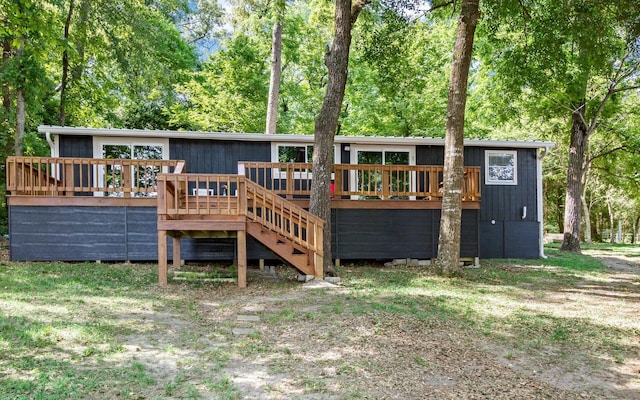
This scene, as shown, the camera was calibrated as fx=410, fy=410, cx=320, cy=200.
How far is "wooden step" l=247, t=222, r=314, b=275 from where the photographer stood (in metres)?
7.64

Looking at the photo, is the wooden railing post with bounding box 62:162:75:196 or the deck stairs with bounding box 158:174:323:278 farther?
the wooden railing post with bounding box 62:162:75:196

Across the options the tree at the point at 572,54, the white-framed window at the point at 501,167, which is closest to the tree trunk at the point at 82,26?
the tree at the point at 572,54

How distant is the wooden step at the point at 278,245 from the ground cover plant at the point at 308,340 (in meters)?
0.44

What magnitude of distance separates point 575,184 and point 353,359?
14396 mm

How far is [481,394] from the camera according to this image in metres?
3.54

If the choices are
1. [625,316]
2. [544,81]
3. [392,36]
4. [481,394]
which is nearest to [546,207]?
[544,81]

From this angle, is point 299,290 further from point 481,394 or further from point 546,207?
point 546,207

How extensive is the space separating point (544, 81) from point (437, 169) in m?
3.66

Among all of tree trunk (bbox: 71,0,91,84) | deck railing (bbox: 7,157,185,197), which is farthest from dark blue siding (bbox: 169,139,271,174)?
tree trunk (bbox: 71,0,91,84)

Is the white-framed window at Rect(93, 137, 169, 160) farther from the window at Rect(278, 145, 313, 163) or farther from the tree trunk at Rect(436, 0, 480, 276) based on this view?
the tree trunk at Rect(436, 0, 480, 276)

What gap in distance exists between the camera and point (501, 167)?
12.7 meters

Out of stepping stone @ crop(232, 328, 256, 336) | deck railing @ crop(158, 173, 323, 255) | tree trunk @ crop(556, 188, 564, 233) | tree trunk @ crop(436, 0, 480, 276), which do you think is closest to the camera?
stepping stone @ crop(232, 328, 256, 336)

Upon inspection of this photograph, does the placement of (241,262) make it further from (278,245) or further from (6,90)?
(6,90)

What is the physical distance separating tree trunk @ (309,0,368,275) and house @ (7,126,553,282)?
939mm
